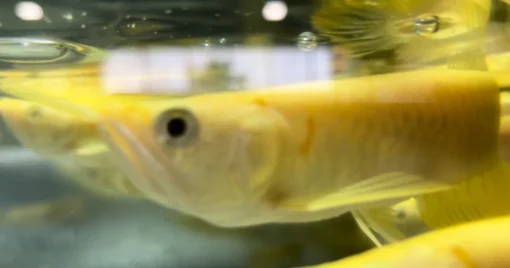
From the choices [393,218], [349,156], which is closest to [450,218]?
[393,218]

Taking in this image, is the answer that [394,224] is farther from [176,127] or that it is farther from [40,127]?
[40,127]

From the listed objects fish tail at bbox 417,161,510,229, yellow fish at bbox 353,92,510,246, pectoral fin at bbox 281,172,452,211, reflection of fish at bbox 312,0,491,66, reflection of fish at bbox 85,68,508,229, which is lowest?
yellow fish at bbox 353,92,510,246

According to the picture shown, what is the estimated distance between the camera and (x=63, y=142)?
0.72 meters

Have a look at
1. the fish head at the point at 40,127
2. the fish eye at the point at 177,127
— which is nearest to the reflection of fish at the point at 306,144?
the fish eye at the point at 177,127

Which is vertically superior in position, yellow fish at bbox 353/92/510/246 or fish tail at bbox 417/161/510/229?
fish tail at bbox 417/161/510/229

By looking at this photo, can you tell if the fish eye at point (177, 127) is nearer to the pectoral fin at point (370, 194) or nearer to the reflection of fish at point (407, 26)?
the pectoral fin at point (370, 194)

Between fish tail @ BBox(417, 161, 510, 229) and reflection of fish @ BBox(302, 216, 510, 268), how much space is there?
199mm

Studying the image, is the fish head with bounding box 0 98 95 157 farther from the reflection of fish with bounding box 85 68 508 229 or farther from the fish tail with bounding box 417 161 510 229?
the fish tail with bounding box 417 161 510 229

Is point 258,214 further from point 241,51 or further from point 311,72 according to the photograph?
point 241,51

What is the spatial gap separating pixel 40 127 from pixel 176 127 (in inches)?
13.3

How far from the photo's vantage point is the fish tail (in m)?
0.66

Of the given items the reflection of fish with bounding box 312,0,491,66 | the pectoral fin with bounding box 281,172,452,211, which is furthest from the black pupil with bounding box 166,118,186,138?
the reflection of fish with bounding box 312,0,491,66

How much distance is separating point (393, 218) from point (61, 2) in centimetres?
69

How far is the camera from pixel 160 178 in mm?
497
